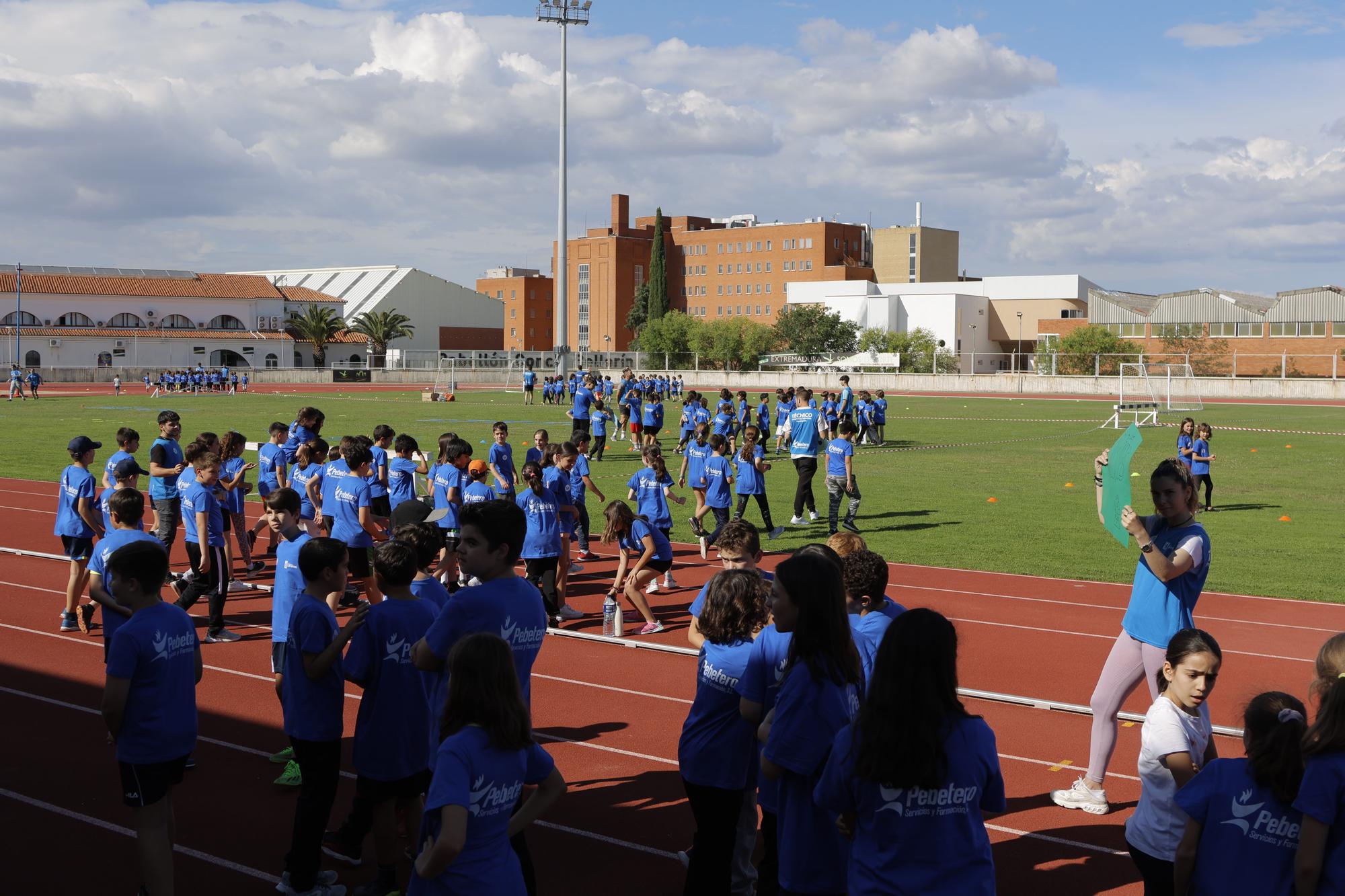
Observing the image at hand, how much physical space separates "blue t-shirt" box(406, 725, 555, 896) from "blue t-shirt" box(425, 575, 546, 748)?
0.95 meters

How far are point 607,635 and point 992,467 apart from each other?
16.8m

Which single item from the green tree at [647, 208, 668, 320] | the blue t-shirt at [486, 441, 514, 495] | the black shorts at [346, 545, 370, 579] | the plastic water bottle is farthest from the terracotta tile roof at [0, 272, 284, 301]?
the plastic water bottle

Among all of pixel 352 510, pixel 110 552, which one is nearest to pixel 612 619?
pixel 352 510

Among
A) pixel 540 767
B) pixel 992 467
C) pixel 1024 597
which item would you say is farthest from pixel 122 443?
pixel 992 467

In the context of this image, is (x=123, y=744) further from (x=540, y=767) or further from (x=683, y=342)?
(x=683, y=342)

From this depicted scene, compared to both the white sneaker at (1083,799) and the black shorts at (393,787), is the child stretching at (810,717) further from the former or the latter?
the white sneaker at (1083,799)

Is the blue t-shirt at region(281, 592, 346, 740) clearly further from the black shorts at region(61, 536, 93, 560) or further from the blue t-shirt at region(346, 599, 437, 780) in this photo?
the black shorts at region(61, 536, 93, 560)

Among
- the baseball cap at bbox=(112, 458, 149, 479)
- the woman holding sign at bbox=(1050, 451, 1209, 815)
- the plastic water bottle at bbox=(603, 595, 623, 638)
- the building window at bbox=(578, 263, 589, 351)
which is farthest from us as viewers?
the building window at bbox=(578, 263, 589, 351)

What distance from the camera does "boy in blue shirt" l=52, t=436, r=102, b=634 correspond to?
10.1 metres

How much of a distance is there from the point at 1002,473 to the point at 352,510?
17114 millimetres

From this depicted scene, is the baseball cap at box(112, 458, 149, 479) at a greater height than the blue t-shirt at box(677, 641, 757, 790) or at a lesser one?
greater

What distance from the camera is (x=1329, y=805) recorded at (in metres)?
3.30

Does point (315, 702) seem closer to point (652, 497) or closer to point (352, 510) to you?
point (352, 510)

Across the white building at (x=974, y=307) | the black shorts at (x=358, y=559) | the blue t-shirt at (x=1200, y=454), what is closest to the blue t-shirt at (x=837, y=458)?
the blue t-shirt at (x=1200, y=454)
